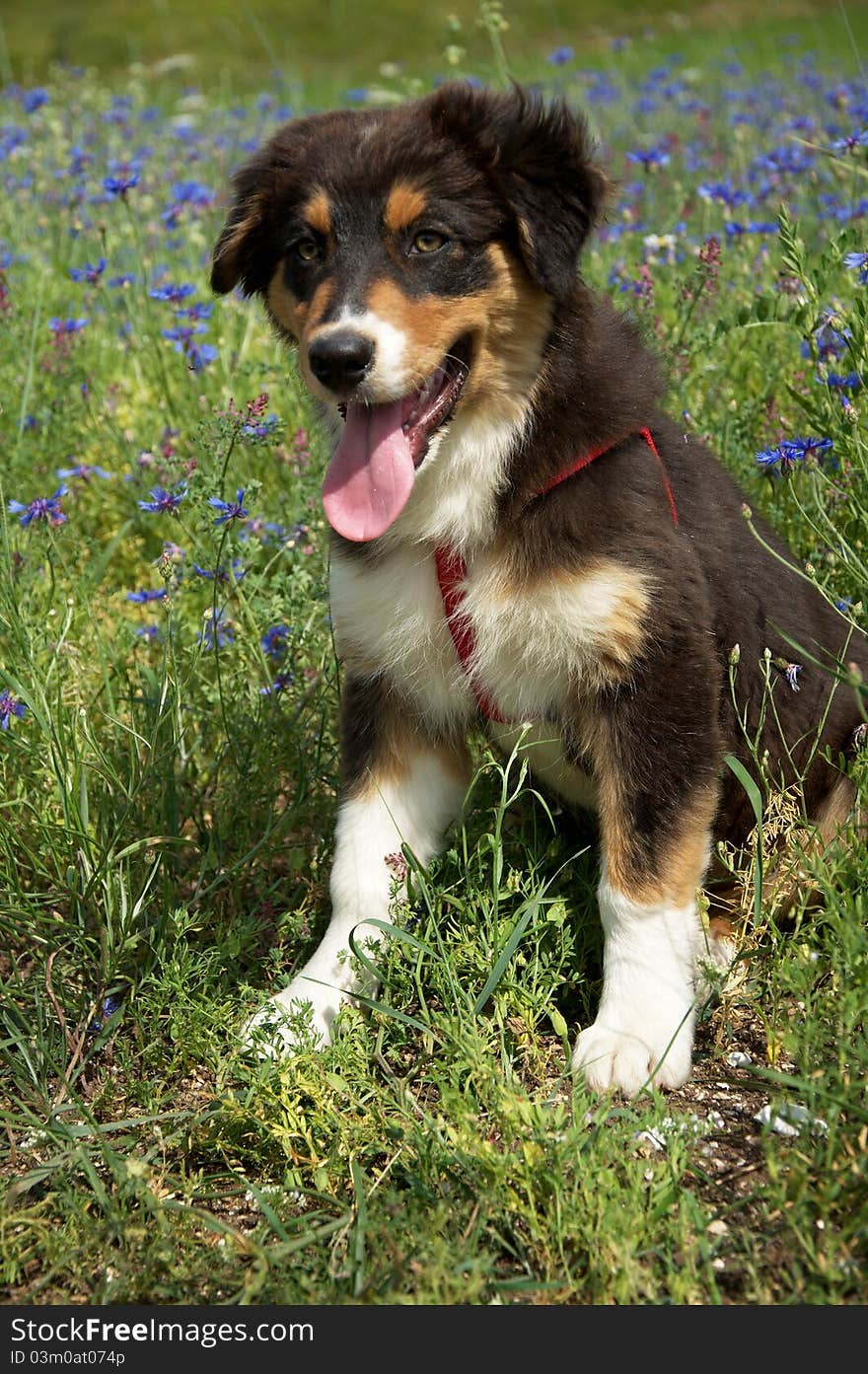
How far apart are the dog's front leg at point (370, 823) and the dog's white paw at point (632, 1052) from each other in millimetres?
562

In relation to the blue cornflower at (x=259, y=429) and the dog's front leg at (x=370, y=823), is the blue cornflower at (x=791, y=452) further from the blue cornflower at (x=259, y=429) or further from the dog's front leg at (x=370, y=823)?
the blue cornflower at (x=259, y=429)

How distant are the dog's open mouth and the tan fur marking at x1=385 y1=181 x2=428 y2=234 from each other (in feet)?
0.89

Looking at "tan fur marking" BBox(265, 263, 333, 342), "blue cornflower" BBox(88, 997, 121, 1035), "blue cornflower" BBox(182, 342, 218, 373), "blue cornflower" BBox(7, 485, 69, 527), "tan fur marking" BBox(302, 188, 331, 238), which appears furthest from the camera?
"blue cornflower" BBox(182, 342, 218, 373)

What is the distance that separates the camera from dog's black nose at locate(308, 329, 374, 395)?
264 centimetres

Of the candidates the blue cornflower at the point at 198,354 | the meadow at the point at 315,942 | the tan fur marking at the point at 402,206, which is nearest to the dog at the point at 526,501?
the tan fur marking at the point at 402,206

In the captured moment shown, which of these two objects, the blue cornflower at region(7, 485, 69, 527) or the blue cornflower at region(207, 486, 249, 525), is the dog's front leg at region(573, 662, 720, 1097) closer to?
the blue cornflower at region(207, 486, 249, 525)

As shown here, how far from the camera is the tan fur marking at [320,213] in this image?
9.53 feet

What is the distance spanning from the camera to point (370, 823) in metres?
3.17

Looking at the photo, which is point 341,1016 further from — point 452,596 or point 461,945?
point 452,596

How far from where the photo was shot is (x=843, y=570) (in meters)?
3.65

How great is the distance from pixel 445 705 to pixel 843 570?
1.22m

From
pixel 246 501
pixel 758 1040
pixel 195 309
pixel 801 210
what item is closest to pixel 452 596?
pixel 246 501

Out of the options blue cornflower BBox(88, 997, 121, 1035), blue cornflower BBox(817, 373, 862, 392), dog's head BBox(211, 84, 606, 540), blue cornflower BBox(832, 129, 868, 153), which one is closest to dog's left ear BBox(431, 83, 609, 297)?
dog's head BBox(211, 84, 606, 540)

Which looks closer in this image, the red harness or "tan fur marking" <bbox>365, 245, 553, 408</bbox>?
"tan fur marking" <bbox>365, 245, 553, 408</bbox>
